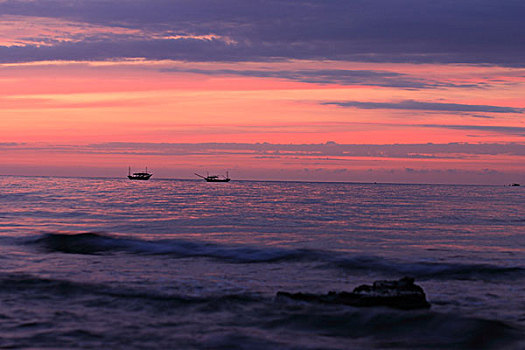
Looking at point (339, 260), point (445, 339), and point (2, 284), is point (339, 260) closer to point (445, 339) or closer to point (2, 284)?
point (445, 339)

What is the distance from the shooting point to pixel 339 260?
23781 mm

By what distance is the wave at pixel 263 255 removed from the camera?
20703 millimetres

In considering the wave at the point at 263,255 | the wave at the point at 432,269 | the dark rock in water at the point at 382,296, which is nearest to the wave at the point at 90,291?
the dark rock in water at the point at 382,296

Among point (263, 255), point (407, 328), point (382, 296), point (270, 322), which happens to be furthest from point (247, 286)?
point (263, 255)

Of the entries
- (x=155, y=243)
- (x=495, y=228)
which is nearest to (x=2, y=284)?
(x=155, y=243)

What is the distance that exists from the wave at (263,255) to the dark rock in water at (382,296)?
5.25m

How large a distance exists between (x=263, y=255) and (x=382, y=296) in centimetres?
1125

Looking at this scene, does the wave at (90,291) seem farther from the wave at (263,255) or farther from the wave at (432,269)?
the wave at (432,269)

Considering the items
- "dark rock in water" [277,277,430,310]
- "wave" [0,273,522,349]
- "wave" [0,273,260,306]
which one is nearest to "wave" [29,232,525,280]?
"dark rock in water" [277,277,430,310]

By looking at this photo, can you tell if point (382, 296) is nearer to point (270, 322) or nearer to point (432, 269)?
point (270, 322)

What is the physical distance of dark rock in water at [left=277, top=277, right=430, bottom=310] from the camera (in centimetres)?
1445

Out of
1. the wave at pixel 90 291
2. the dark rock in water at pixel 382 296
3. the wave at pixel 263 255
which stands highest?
the dark rock in water at pixel 382 296

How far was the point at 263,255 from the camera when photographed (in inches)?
998

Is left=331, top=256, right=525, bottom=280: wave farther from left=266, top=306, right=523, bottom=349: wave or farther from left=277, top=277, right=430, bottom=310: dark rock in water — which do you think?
left=266, top=306, right=523, bottom=349: wave
